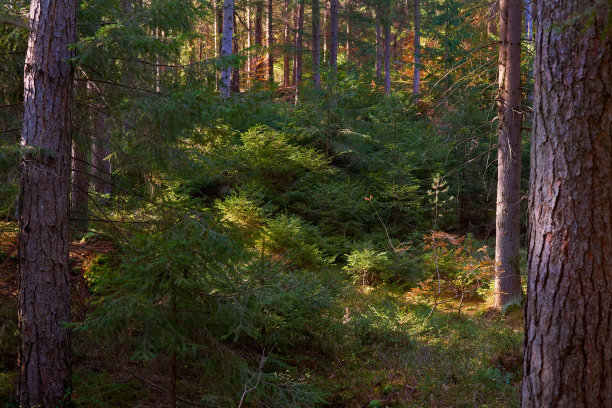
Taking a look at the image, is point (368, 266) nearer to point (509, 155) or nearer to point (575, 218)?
point (509, 155)

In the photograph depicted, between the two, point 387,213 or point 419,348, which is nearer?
point 419,348

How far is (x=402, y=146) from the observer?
14.8 metres

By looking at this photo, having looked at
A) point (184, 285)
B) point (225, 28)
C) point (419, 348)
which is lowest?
point (419, 348)

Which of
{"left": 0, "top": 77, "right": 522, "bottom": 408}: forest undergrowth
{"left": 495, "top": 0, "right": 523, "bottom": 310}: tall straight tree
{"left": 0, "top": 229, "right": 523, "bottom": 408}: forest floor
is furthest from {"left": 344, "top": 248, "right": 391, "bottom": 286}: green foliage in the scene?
{"left": 495, "top": 0, "right": 523, "bottom": 310}: tall straight tree

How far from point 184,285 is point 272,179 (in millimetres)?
8940

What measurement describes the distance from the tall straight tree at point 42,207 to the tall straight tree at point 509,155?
794 cm

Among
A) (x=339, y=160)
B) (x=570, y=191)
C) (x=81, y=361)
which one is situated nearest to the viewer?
(x=570, y=191)

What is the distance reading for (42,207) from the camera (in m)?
5.05

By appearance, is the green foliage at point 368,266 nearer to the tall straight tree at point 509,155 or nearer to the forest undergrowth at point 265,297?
the forest undergrowth at point 265,297

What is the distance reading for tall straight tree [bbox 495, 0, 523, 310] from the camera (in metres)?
9.10

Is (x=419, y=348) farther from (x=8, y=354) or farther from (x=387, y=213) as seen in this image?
(x=387, y=213)

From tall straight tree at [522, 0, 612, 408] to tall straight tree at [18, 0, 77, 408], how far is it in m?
4.99

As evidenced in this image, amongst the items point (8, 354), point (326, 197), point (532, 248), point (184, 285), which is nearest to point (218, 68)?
point (184, 285)

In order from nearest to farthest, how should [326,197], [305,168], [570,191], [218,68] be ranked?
[570,191] → [218,68] → [326,197] → [305,168]
